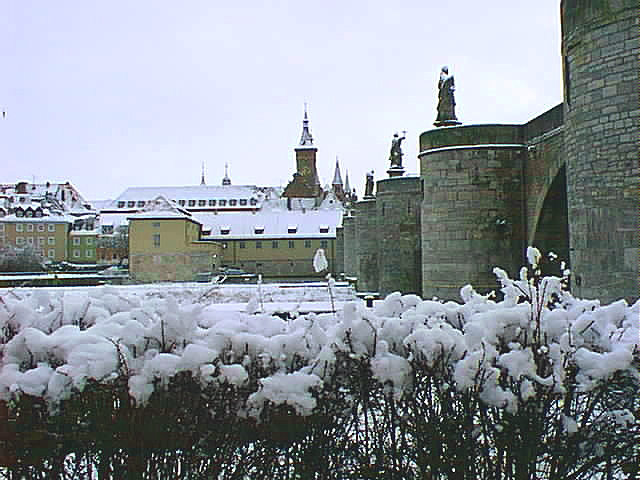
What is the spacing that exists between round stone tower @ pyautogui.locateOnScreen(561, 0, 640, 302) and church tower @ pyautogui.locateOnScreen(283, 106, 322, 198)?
302 feet

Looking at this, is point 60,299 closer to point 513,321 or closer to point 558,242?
point 513,321

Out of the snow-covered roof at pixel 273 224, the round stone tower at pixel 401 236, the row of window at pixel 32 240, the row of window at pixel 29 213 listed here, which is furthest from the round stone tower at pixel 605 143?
the row of window at pixel 29 213

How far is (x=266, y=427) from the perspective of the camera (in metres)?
3.80

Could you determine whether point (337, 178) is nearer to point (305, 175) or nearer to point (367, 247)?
point (305, 175)

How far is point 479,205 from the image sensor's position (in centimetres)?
1705

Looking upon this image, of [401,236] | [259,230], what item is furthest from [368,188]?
[259,230]

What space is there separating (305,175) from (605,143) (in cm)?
9482

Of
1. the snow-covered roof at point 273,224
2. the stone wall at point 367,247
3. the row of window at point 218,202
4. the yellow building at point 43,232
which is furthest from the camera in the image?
the row of window at point 218,202

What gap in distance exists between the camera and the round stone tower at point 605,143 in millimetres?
9773

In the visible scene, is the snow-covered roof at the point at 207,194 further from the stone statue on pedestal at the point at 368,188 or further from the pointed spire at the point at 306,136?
the stone statue on pedestal at the point at 368,188

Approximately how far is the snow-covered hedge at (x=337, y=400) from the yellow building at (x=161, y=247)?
53580 mm

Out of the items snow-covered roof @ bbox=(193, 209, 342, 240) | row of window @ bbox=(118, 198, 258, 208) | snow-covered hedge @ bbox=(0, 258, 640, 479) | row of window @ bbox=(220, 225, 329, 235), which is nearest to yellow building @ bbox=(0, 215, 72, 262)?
snow-covered roof @ bbox=(193, 209, 342, 240)

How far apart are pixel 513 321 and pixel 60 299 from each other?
317 centimetres

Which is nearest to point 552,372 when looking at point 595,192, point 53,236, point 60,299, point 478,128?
point 60,299
